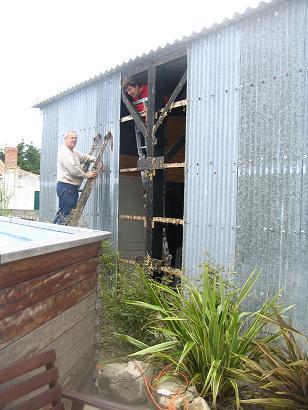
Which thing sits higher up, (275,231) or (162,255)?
(275,231)

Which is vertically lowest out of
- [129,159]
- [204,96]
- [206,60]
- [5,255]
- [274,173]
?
[5,255]

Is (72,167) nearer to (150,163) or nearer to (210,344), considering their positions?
(150,163)

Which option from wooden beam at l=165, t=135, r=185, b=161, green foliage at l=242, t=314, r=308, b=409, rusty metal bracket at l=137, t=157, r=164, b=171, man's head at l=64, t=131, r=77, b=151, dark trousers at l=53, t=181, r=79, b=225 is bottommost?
green foliage at l=242, t=314, r=308, b=409

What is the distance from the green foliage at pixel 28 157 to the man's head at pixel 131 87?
4191cm

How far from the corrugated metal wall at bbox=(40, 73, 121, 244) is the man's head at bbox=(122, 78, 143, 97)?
0.16 m

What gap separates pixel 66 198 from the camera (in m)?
8.16

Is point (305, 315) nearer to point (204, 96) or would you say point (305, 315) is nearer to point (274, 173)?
point (274, 173)

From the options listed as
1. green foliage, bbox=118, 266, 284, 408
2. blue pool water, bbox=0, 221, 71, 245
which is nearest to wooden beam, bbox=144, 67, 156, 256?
green foliage, bbox=118, 266, 284, 408

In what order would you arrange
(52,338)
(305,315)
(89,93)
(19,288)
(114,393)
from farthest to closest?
(89,93)
(305,315)
(114,393)
(52,338)
(19,288)

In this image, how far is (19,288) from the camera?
8.63 feet

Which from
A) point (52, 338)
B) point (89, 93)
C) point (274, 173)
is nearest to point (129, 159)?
point (89, 93)

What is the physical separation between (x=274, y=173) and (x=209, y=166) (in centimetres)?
108

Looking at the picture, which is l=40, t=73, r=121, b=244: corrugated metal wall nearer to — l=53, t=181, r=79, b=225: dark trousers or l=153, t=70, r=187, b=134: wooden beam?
l=53, t=181, r=79, b=225: dark trousers

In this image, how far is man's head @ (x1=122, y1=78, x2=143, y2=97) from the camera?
7707 millimetres
